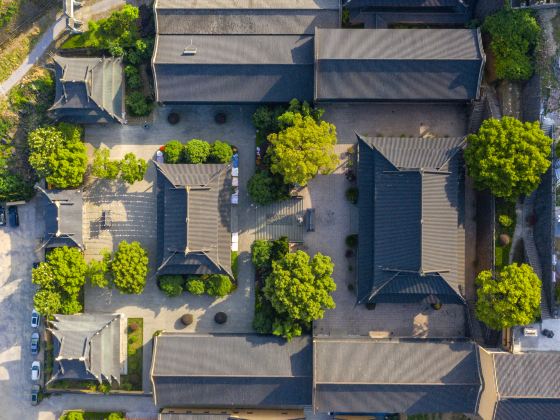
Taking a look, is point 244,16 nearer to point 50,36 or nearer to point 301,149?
point 301,149

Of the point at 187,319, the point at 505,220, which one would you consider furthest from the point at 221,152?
the point at 505,220

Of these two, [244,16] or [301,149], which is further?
[244,16]

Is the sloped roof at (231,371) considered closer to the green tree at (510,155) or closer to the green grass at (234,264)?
the green grass at (234,264)

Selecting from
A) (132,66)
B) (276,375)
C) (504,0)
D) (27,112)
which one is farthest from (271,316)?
(504,0)

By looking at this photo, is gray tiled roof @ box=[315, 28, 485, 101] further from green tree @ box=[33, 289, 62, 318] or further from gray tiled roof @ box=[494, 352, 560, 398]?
green tree @ box=[33, 289, 62, 318]

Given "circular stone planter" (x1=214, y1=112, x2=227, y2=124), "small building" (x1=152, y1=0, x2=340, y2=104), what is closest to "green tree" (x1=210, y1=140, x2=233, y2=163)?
"circular stone planter" (x1=214, y1=112, x2=227, y2=124)

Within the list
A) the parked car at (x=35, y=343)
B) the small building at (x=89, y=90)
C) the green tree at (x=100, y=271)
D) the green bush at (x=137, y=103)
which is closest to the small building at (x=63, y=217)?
the green tree at (x=100, y=271)
